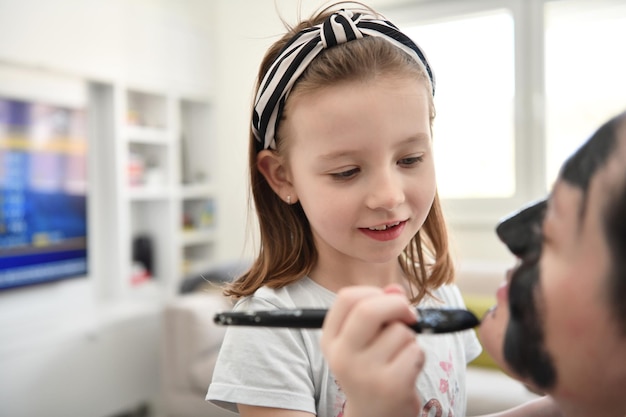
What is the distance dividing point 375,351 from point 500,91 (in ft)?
7.07

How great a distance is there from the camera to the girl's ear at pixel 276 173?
536 millimetres

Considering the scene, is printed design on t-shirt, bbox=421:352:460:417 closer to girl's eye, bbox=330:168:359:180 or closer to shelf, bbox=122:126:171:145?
girl's eye, bbox=330:168:359:180

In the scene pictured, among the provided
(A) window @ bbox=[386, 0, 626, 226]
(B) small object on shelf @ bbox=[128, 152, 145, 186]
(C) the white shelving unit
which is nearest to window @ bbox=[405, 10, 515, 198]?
(A) window @ bbox=[386, 0, 626, 226]

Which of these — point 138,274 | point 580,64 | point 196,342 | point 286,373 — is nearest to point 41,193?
point 138,274

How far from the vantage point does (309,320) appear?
334mm

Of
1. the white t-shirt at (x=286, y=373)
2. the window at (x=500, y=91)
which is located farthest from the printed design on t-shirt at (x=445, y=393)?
the window at (x=500, y=91)

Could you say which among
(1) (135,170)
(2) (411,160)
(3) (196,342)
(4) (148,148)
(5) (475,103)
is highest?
(5) (475,103)

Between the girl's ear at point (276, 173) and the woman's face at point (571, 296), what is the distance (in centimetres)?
26

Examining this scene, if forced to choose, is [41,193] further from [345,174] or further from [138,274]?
[345,174]

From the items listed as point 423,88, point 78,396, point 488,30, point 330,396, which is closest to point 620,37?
point 488,30

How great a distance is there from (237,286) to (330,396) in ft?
0.45

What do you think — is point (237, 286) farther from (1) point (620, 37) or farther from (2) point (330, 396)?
(1) point (620, 37)

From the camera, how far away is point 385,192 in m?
0.43

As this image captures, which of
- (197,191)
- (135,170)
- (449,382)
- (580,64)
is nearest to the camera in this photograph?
(449,382)
